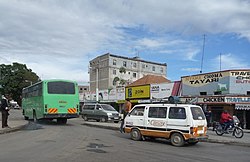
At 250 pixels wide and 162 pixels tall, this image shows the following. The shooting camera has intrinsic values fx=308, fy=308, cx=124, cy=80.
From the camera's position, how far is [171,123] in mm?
13539

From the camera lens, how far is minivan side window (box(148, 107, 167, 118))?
1397 cm

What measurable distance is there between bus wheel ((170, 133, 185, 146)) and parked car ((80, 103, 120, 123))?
56.5 feet

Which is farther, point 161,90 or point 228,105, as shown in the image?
point 161,90

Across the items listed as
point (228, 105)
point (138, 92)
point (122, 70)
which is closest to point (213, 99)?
point (228, 105)

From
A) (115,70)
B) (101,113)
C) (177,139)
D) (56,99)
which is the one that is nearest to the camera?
(177,139)

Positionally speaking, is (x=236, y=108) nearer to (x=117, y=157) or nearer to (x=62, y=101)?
(x=62, y=101)

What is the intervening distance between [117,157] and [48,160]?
2155 mm

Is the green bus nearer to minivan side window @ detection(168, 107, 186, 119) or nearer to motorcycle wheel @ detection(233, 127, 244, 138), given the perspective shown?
motorcycle wheel @ detection(233, 127, 244, 138)

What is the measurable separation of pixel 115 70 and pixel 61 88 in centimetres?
8224

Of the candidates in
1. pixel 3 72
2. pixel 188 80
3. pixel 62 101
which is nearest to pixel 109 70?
pixel 3 72

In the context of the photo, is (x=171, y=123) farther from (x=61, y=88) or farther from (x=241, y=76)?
(x=241, y=76)

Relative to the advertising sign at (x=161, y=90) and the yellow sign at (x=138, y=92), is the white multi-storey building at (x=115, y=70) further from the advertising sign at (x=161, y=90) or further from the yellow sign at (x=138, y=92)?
the advertising sign at (x=161, y=90)

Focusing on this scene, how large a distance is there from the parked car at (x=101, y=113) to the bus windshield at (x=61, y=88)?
6316mm

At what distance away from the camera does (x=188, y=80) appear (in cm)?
3253
